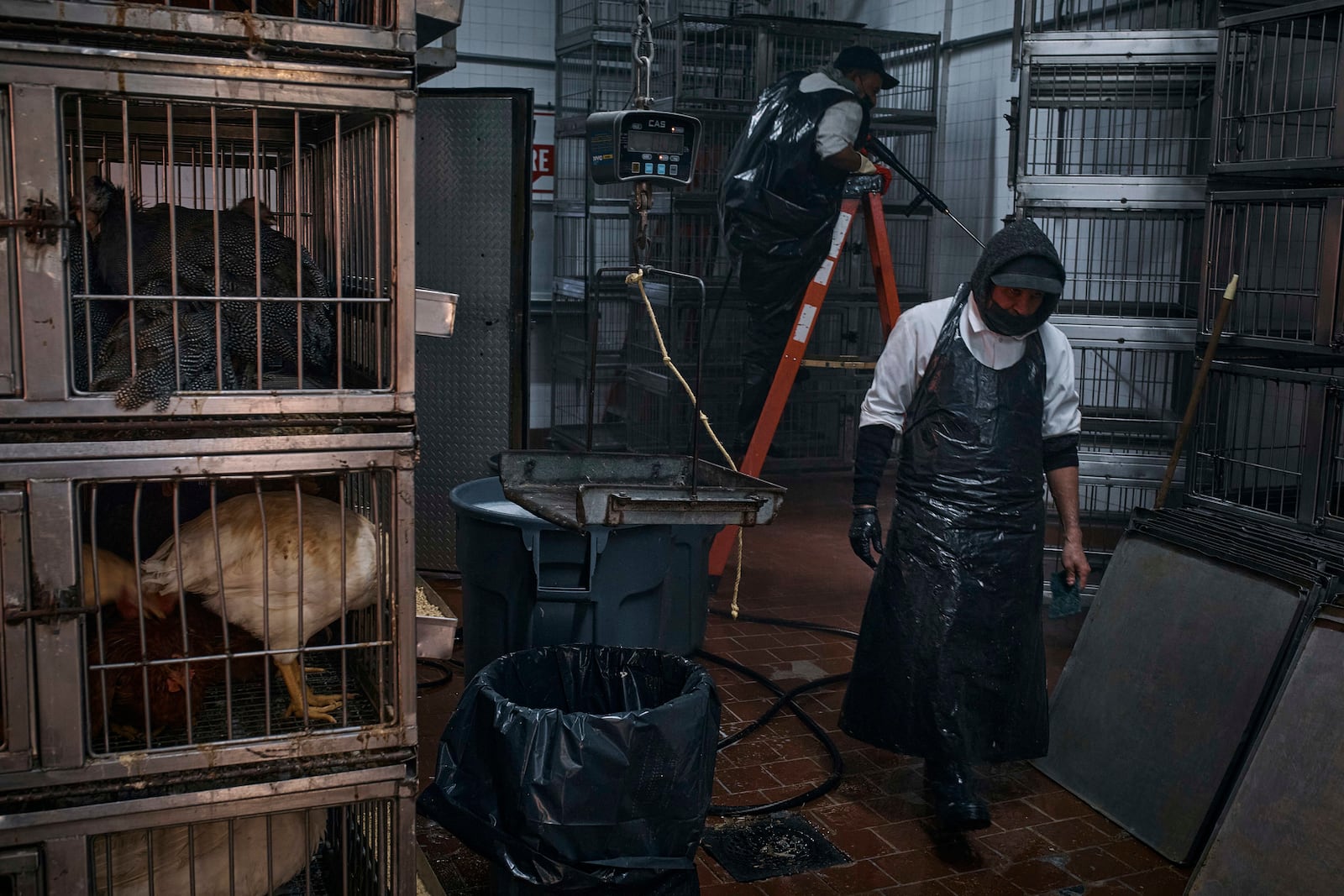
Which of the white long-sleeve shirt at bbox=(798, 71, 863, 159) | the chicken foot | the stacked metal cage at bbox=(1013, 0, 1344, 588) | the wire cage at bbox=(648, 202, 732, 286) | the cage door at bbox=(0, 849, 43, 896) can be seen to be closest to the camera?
the cage door at bbox=(0, 849, 43, 896)

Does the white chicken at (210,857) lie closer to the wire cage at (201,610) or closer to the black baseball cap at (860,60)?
the wire cage at (201,610)

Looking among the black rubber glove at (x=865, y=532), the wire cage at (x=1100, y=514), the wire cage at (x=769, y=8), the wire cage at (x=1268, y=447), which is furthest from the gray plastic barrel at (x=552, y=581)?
the wire cage at (x=769, y=8)

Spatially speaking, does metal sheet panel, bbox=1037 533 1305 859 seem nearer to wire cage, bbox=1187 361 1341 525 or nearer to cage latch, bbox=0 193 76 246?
wire cage, bbox=1187 361 1341 525

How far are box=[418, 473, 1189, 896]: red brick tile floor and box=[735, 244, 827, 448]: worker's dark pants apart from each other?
1.88 metres

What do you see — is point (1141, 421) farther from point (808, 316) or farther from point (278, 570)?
point (278, 570)

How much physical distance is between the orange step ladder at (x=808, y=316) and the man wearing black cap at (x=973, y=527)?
1.61 m

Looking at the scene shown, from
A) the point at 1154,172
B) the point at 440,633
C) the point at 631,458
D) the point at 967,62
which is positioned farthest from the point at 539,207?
the point at 631,458

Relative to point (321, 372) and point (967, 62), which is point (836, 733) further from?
point (967, 62)

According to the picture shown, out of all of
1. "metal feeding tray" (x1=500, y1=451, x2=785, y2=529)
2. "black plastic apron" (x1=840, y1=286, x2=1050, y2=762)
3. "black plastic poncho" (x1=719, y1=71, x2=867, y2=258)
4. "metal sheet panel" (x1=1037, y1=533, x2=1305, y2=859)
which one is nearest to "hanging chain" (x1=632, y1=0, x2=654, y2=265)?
"metal feeding tray" (x1=500, y1=451, x2=785, y2=529)

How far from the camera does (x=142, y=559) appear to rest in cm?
202

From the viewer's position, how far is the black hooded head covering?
2.97m

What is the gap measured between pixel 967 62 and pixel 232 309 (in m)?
6.52

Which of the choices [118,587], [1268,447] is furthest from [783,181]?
[118,587]

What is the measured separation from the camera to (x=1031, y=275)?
9.73 feet
